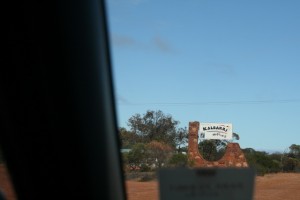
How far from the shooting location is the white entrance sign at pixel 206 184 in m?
2.82

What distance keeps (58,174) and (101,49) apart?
82cm

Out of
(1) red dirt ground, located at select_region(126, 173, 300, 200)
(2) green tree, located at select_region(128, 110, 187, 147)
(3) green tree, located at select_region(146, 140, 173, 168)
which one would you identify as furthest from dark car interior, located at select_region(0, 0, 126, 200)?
(2) green tree, located at select_region(128, 110, 187, 147)

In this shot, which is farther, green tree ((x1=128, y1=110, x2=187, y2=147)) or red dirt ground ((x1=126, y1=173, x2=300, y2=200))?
green tree ((x1=128, y1=110, x2=187, y2=147))

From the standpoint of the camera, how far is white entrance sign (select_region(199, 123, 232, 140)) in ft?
186

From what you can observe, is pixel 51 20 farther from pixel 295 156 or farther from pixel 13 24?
pixel 295 156

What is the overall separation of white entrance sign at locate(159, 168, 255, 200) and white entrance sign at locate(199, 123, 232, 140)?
177ft

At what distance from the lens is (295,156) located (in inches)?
2237

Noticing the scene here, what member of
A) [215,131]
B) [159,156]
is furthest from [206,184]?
[215,131]

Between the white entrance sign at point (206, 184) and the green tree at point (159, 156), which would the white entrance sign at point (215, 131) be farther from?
the white entrance sign at point (206, 184)

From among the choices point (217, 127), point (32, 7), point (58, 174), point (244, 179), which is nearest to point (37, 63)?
point (32, 7)

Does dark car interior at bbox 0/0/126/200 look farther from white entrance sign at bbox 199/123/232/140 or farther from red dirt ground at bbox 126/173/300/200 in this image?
white entrance sign at bbox 199/123/232/140

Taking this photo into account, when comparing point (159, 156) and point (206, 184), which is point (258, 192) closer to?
point (159, 156)

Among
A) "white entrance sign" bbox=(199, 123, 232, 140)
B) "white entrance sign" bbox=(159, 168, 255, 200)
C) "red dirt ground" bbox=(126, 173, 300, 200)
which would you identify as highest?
"white entrance sign" bbox=(199, 123, 232, 140)

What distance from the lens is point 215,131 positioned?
57.2m
